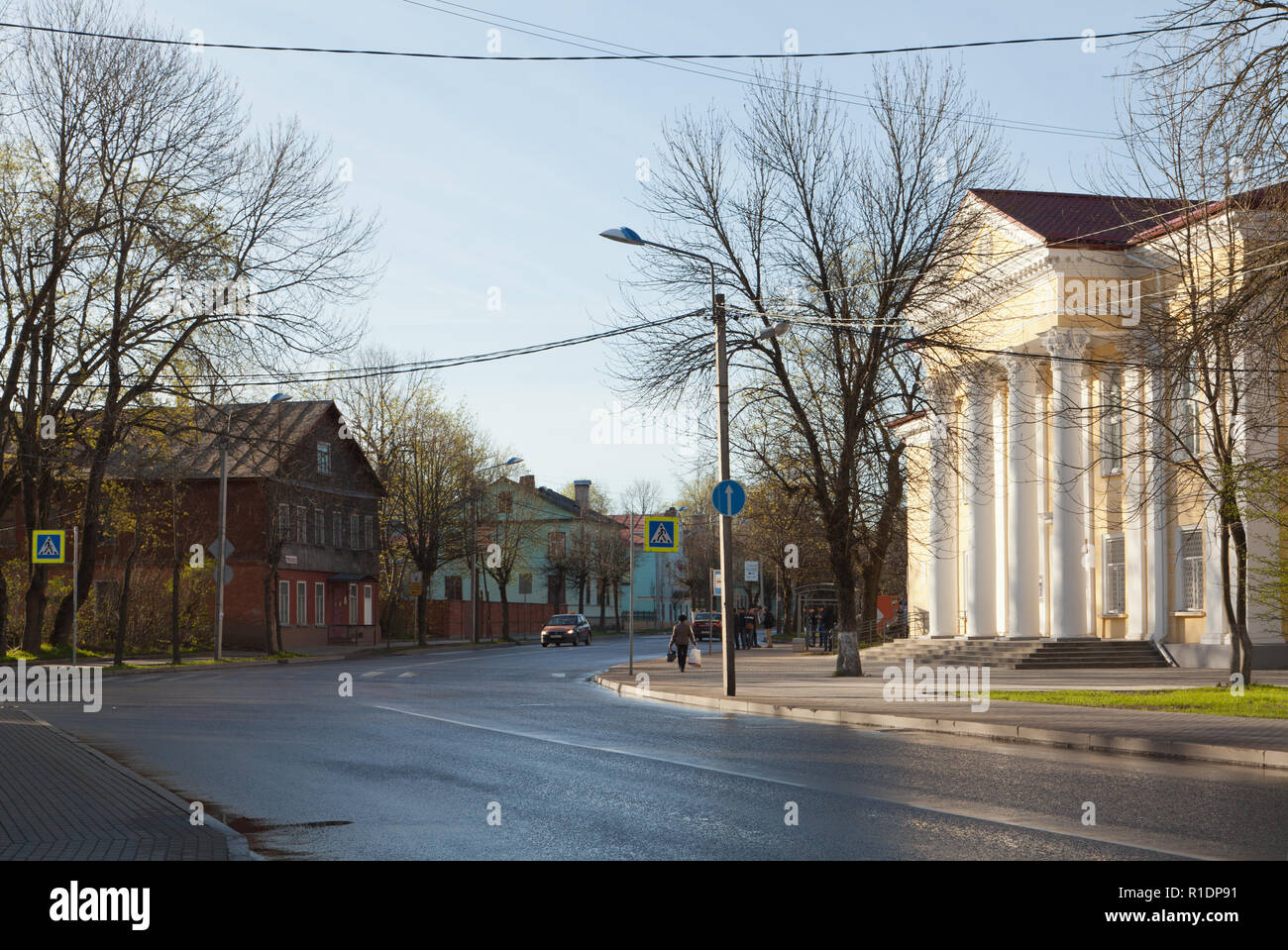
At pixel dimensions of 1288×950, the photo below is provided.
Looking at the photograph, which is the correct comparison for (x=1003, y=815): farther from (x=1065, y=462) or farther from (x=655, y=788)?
(x=1065, y=462)

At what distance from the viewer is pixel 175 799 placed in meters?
10.6

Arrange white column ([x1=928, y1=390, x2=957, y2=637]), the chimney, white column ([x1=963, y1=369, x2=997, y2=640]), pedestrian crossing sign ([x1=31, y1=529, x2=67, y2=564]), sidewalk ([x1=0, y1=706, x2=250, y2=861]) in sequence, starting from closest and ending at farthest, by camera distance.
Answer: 1. sidewalk ([x1=0, y1=706, x2=250, y2=861])
2. pedestrian crossing sign ([x1=31, y1=529, x2=67, y2=564])
3. white column ([x1=963, y1=369, x2=997, y2=640])
4. white column ([x1=928, y1=390, x2=957, y2=637])
5. the chimney

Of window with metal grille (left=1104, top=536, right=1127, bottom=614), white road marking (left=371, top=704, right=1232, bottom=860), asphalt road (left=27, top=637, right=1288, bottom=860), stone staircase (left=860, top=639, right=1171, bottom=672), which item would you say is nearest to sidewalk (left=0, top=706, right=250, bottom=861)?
asphalt road (left=27, top=637, right=1288, bottom=860)

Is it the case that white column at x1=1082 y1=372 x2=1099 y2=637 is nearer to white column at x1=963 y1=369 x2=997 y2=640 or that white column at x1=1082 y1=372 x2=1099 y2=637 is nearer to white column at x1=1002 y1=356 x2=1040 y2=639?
white column at x1=1002 y1=356 x2=1040 y2=639

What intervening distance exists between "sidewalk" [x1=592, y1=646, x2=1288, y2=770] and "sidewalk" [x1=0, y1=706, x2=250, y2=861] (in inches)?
414

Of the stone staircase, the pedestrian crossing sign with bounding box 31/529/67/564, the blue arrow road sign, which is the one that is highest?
the blue arrow road sign

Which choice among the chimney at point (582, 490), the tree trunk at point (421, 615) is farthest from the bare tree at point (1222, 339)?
the chimney at point (582, 490)

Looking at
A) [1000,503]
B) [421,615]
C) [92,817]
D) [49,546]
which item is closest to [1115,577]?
[1000,503]

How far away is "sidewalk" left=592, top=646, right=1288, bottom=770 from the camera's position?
15180 millimetres

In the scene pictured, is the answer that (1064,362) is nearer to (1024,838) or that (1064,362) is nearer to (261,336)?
(261,336)

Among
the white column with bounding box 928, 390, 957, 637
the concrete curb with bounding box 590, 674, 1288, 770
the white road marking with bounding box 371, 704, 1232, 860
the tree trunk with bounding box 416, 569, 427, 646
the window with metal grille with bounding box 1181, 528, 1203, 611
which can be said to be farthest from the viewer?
the tree trunk with bounding box 416, 569, 427, 646

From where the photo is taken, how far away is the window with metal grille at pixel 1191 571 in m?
33.6

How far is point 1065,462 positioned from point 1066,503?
1451mm
